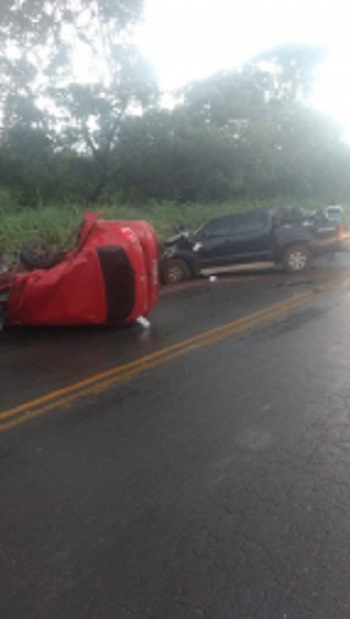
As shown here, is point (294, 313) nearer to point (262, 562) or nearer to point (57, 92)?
point (262, 562)

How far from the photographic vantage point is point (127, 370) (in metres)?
6.43

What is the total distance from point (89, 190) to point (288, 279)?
1689 centimetres

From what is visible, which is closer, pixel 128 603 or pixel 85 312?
pixel 128 603

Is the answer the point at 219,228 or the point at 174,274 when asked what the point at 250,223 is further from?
the point at 174,274

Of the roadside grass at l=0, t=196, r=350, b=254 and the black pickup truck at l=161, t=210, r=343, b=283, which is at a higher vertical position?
the roadside grass at l=0, t=196, r=350, b=254

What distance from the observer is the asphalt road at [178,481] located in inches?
107

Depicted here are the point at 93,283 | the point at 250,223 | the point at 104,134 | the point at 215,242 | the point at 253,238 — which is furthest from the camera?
the point at 104,134

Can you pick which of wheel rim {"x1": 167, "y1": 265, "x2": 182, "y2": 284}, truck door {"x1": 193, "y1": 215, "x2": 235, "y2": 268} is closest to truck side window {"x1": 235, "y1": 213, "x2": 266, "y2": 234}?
truck door {"x1": 193, "y1": 215, "x2": 235, "y2": 268}

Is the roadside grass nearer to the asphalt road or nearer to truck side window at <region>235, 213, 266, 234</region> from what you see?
truck side window at <region>235, 213, 266, 234</region>

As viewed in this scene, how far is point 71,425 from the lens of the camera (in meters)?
4.79

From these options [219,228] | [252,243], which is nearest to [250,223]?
[252,243]

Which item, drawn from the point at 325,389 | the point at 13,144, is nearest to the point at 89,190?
the point at 13,144

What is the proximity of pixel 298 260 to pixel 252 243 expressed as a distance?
129 cm

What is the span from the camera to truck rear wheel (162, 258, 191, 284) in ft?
50.9
